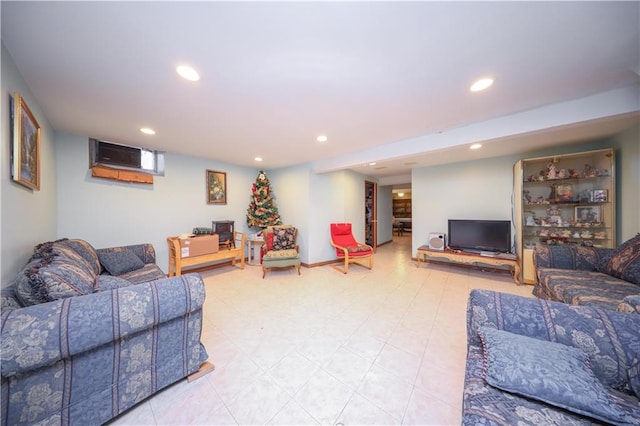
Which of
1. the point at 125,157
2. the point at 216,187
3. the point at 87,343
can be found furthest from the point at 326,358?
the point at 125,157

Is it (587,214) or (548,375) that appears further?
(587,214)

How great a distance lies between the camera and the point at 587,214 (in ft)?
10.5

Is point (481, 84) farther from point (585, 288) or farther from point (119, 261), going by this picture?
point (119, 261)

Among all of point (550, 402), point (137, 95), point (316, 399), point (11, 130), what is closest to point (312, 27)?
point (137, 95)

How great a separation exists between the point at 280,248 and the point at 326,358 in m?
2.77

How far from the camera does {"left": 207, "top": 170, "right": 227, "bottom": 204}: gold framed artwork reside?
4441 millimetres

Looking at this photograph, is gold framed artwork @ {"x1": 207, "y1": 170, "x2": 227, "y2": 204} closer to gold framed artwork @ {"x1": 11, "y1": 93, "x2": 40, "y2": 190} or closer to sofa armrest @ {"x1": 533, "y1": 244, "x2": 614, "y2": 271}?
gold framed artwork @ {"x1": 11, "y1": 93, "x2": 40, "y2": 190}

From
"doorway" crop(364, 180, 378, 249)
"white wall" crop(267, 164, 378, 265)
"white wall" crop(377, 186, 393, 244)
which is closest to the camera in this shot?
"white wall" crop(267, 164, 378, 265)

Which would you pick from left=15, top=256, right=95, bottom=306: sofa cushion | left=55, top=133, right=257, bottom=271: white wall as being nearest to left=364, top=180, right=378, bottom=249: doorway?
left=55, top=133, right=257, bottom=271: white wall

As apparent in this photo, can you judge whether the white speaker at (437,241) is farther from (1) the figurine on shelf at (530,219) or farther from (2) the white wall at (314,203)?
(2) the white wall at (314,203)

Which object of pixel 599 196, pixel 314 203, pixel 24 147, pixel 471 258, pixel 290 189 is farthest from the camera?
pixel 290 189

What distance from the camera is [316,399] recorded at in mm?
1412

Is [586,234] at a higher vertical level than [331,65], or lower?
lower

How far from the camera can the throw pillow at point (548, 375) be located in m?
0.81
